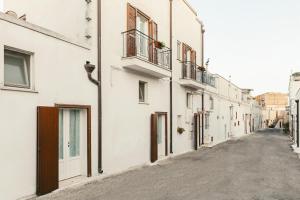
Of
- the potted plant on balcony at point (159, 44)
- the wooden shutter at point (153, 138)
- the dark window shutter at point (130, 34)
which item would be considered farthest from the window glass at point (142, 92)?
the dark window shutter at point (130, 34)

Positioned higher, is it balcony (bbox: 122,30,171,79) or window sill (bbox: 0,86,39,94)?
balcony (bbox: 122,30,171,79)

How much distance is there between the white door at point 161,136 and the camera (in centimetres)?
1622

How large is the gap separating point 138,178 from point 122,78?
398 cm

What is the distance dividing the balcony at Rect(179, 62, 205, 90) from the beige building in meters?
62.2

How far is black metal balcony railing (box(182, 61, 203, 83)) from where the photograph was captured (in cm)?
1944

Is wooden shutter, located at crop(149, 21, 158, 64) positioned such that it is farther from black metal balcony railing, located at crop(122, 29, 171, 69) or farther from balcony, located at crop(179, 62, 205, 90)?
balcony, located at crop(179, 62, 205, 90)

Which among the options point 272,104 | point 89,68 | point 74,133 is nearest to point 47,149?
point 74,133

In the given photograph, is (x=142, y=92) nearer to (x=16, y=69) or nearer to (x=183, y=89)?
(x=183, y=89)

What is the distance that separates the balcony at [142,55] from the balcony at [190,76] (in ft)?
10.2

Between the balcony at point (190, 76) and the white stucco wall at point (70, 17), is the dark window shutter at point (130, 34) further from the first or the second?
the balcony at point (190, 76)

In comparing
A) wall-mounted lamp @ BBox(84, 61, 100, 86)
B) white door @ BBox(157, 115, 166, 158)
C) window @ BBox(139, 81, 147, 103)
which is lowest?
white door @ BBox(157, 115, 166, 158)

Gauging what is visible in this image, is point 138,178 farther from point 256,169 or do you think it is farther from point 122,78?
point 256,169

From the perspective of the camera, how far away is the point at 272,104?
3391 inches

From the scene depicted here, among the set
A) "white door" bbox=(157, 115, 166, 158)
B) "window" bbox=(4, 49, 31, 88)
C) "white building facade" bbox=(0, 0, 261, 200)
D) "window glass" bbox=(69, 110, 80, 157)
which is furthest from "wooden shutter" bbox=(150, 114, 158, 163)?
"window" bbox=(4, 49, 31, 88)
